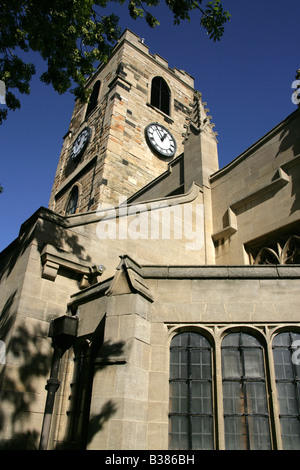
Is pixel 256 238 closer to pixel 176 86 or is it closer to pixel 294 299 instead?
pixel 294 299

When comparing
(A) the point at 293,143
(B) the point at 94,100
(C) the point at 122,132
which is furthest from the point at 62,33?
(B) the point at 94,100

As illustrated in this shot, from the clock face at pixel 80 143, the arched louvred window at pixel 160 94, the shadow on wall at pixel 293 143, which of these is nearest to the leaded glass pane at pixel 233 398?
the shadow on wall at pixel 293 143

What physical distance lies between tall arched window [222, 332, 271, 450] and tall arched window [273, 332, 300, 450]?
215 millimetres

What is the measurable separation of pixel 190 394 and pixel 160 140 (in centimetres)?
1958

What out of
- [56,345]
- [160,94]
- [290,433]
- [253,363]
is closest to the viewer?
[290,433]

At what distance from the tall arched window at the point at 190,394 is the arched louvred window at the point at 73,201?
16.2m

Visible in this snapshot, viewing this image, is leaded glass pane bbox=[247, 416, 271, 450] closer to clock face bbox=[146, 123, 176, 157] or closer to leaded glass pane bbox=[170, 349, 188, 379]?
leaded glass pane bbox=[170, 349, 188, 379]

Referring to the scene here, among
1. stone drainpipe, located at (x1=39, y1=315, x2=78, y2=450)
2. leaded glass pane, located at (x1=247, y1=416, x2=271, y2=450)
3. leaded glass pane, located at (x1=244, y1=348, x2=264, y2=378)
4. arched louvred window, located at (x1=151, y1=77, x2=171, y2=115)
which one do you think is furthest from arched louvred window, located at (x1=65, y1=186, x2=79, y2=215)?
leaded glass pane, located at (x1=247, y1=416, x2=271, y2=450)

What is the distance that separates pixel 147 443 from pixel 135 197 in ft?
44.9

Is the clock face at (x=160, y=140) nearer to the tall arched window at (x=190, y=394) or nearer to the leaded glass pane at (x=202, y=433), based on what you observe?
the tall arched window at (x=190, y=394)

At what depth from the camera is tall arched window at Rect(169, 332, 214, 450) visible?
5391 millimetres

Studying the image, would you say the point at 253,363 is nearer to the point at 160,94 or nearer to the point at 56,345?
the point at 56,345

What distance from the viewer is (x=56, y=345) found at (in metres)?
7.41
